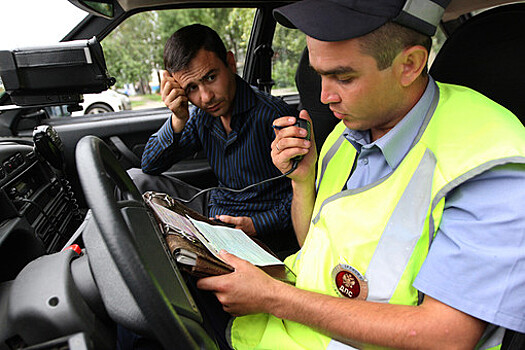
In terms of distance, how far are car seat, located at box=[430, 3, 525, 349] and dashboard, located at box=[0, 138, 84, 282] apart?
161 cm

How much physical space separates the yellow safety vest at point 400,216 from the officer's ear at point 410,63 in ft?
0.34

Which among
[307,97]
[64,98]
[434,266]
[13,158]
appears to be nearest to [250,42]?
[307,97]

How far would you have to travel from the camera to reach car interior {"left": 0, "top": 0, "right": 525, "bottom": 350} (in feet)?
2.12

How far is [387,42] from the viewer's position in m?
0.89

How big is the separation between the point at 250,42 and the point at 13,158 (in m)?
2.02

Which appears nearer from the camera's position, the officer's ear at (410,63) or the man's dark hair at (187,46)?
the officer's ear at (410,63)

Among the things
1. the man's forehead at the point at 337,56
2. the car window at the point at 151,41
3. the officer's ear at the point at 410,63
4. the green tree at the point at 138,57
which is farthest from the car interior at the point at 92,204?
the green tree at the point at 138,57

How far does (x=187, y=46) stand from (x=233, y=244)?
0.98 m

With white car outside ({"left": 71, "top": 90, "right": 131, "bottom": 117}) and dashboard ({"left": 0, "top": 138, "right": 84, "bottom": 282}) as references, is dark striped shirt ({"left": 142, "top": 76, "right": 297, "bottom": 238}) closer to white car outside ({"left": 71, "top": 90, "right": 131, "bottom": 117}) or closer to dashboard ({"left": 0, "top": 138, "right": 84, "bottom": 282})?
dashboard ({"left": 0, "top": 138, "right": 84, "bottom": 282})

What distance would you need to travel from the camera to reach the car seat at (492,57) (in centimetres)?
112

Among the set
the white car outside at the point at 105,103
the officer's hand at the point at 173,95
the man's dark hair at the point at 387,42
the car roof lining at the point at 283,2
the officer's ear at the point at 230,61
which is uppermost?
the car roof lining at the point at 283,2

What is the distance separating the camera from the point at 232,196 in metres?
1.92

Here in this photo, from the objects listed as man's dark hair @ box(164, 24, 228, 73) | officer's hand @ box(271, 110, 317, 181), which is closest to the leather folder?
Result: officer's hand @ box(271, 110, 317, 181)

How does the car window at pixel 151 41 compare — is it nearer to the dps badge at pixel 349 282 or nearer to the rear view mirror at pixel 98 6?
the rear view mirror at pixel 98 6
